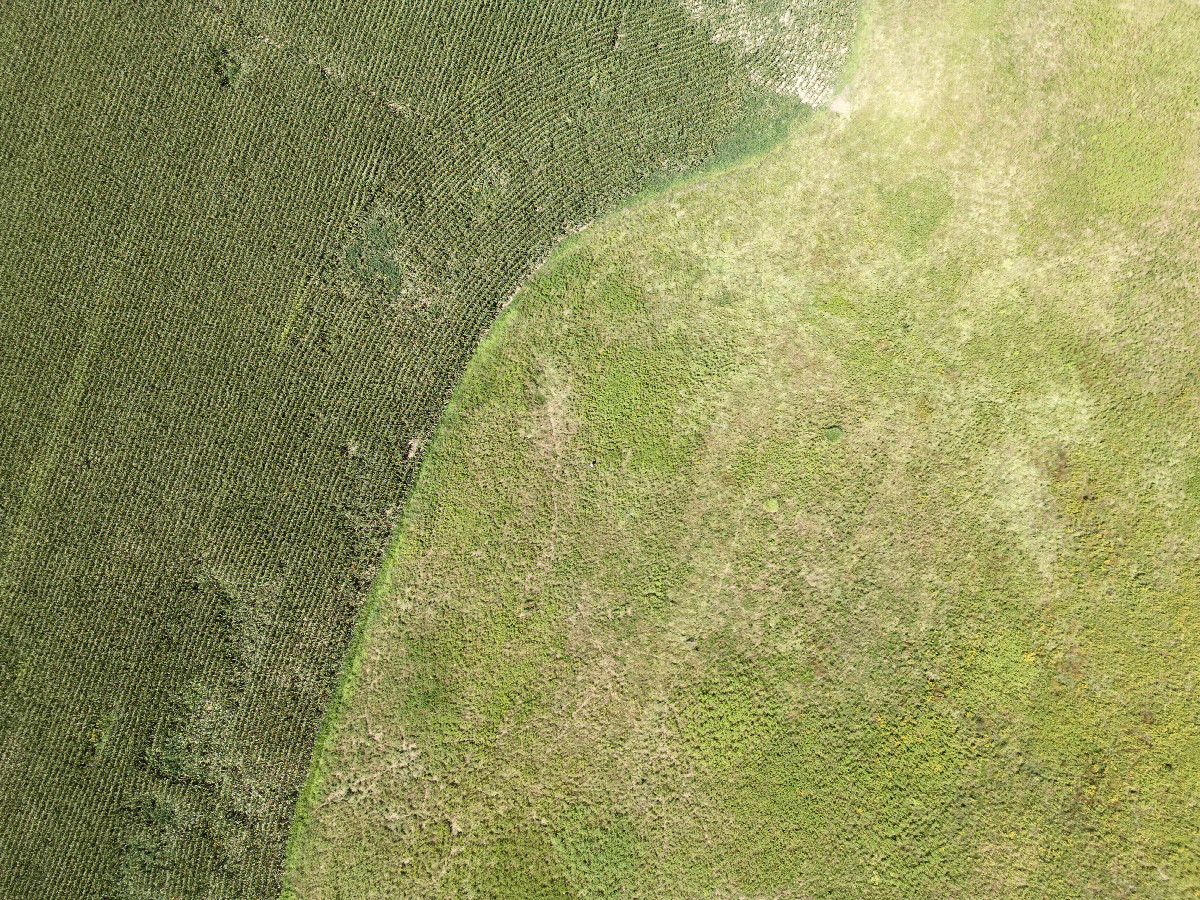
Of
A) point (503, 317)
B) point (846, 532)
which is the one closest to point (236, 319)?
point (503, 317)

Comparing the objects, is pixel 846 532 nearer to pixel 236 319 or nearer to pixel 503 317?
pixel 503 317

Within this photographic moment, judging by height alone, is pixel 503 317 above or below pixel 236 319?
below

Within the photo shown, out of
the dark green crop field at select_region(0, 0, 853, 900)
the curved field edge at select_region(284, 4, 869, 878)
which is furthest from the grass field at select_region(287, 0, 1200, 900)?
the dark green crop field at select_region(0, 0, 853, 900)

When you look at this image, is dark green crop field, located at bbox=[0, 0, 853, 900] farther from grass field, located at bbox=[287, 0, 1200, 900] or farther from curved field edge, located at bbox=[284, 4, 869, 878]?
grass field, located at bbox=[287, 0, 1200, 900]

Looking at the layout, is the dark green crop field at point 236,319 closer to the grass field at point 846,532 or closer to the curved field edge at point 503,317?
the curved field edge at point 503,317

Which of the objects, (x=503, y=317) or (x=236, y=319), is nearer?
(x=236, y=319)

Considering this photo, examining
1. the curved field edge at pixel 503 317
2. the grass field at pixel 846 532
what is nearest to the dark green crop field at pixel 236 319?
the curved field edge at pixel 503 317

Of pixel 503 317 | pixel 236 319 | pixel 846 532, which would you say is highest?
pixel 236 319
